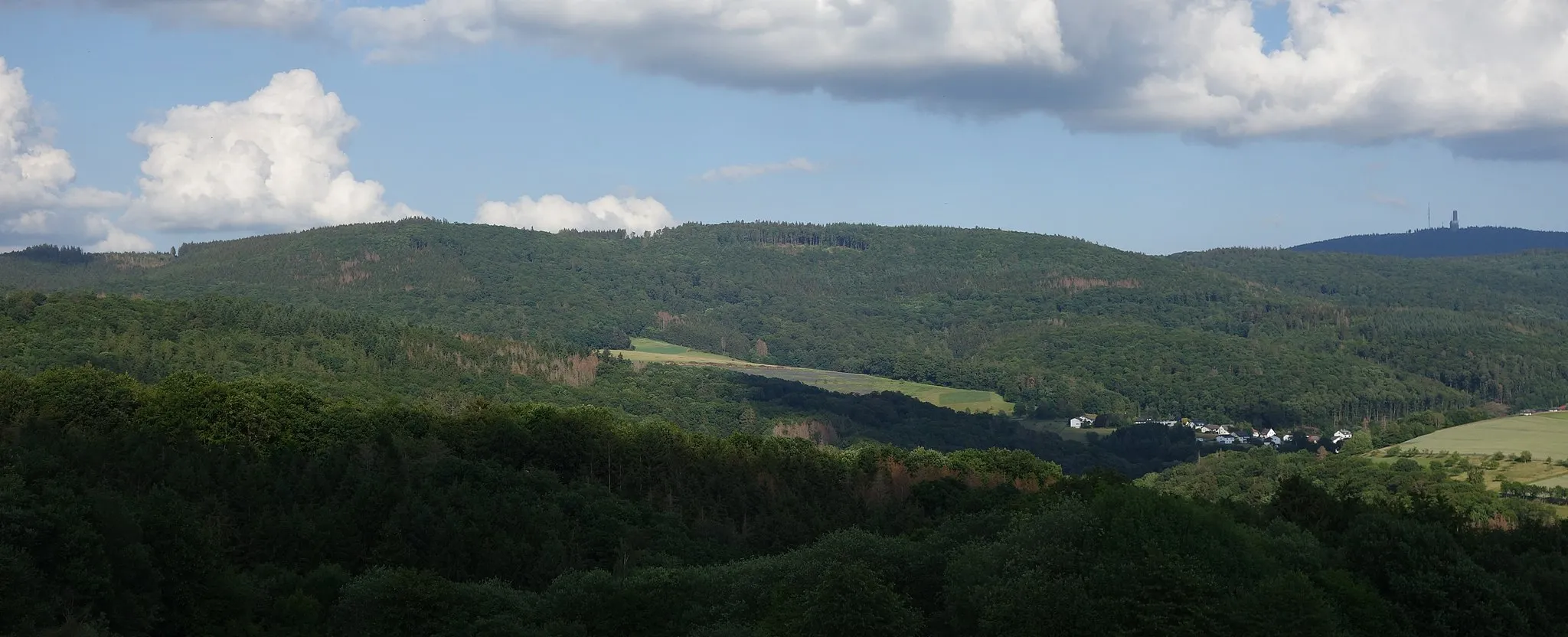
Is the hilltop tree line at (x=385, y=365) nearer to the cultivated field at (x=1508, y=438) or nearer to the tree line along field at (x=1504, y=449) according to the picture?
the tree line along field at (x=1504, y=449)

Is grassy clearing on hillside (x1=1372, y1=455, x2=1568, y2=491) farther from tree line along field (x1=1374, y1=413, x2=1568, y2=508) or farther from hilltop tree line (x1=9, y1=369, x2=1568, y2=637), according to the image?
hilltop tree line (x1=9, y1=369, x2=1568, y2=637)

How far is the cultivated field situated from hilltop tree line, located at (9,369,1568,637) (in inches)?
1392

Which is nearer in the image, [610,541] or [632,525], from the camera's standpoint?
[610,541]

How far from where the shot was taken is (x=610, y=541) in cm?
7956

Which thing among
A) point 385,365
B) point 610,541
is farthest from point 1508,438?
point 385,365

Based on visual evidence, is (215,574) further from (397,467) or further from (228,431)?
(228,431)

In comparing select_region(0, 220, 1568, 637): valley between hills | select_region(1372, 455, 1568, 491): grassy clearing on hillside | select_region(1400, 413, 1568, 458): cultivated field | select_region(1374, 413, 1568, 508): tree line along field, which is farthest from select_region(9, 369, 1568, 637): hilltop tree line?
select_region(1400, 413, 1568, 458): cultivated field

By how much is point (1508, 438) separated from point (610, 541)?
10855 cm

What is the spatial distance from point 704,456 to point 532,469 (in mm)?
16785

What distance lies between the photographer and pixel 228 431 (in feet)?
300

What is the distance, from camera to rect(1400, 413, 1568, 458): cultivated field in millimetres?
137000

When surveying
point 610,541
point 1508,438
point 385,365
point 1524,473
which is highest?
point 385,365

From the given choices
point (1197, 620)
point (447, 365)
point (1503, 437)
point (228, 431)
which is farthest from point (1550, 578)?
point (447, 365)

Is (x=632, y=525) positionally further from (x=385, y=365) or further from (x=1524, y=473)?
(x=385, y=365)
